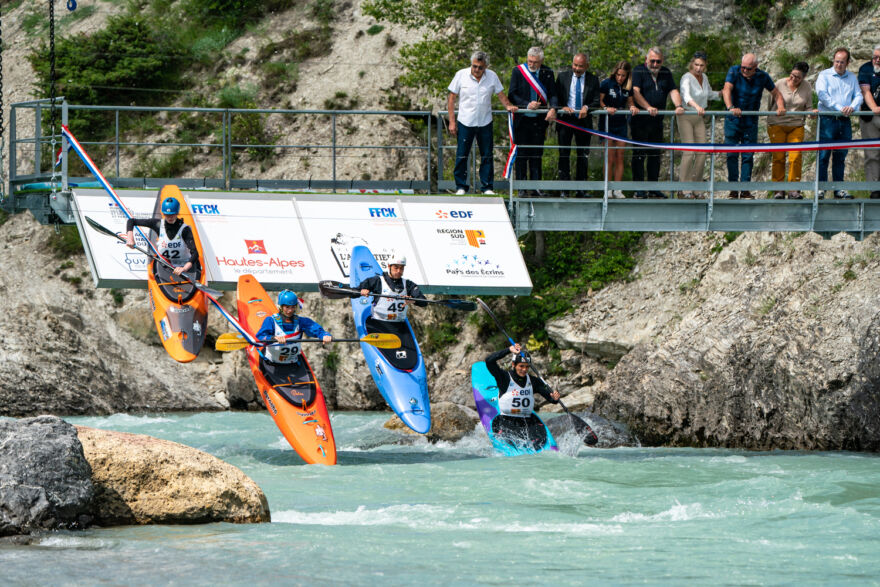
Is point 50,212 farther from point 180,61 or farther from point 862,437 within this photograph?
point 180,61

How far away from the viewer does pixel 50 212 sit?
47.3 feet

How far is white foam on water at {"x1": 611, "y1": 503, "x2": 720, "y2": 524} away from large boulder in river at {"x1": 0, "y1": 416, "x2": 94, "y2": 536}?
166 inches

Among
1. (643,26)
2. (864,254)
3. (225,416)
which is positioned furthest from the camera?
(643,26)

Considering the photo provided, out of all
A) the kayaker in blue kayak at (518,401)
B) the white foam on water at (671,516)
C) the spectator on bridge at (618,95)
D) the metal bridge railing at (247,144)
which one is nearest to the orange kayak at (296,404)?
the kayaker in blue kayak at (518,401)

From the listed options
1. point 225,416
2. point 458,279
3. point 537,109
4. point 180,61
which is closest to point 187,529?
point 458,279

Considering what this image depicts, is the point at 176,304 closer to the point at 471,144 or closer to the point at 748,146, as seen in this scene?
the point at 471,144

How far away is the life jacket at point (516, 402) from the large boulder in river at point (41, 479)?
698 cm

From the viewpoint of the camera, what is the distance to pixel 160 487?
8602 mm

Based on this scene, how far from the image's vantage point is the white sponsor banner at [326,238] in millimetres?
13648

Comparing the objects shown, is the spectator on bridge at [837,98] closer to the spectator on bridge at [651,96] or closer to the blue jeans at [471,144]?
the spectator on bridge at [651,96]

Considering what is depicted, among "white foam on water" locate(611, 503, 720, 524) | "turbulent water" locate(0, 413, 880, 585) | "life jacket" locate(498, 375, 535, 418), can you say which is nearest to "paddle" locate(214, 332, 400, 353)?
"turbulent water" locate(0, 413, 880, 585)

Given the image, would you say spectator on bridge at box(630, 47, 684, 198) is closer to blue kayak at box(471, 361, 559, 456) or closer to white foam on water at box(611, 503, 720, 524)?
blue kayak at box(471, 361, 559, 456)

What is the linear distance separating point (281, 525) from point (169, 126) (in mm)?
18466

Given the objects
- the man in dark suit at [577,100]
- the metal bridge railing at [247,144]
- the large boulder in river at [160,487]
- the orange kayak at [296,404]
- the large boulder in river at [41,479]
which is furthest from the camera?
the metal bridge railing at [247,144]
